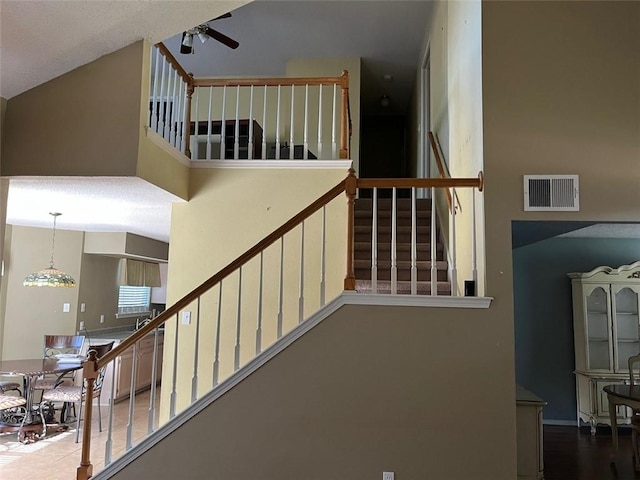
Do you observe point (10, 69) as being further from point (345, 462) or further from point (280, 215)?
point (345, 462)

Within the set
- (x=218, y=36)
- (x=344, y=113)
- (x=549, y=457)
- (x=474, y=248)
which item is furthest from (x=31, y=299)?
(x=549, y=457)

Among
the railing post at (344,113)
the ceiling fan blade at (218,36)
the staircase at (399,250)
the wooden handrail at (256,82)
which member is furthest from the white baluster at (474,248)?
the ceiling fan blade at (218,36)

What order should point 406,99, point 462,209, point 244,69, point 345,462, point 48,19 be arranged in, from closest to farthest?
point 48,19
point 345,462
point 462,209
point 244,69
point 406,99

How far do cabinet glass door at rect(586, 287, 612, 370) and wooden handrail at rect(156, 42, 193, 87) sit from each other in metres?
5.21

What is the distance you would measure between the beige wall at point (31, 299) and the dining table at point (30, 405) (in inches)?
41.4

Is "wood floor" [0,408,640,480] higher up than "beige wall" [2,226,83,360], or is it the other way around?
"beige wall" [2,226,83,360]

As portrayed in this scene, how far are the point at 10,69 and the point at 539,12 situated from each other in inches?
140

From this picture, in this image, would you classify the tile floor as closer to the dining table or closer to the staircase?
the dining table

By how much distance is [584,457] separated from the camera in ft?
14.9

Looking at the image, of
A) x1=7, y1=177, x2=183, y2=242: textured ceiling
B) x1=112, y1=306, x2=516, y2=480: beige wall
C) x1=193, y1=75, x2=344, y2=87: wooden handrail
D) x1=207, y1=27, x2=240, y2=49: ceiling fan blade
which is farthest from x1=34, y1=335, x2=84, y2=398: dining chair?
Answer: x1=207, y1=27, x2=240, y2=49: ceiling fan blade

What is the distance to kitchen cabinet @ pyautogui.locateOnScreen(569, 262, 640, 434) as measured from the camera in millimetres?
5562

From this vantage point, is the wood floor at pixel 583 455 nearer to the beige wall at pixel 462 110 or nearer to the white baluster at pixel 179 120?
the beige wall at pixel 462 110

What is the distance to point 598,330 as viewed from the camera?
224 inches

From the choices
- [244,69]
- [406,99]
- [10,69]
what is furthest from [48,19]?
[406,99]
